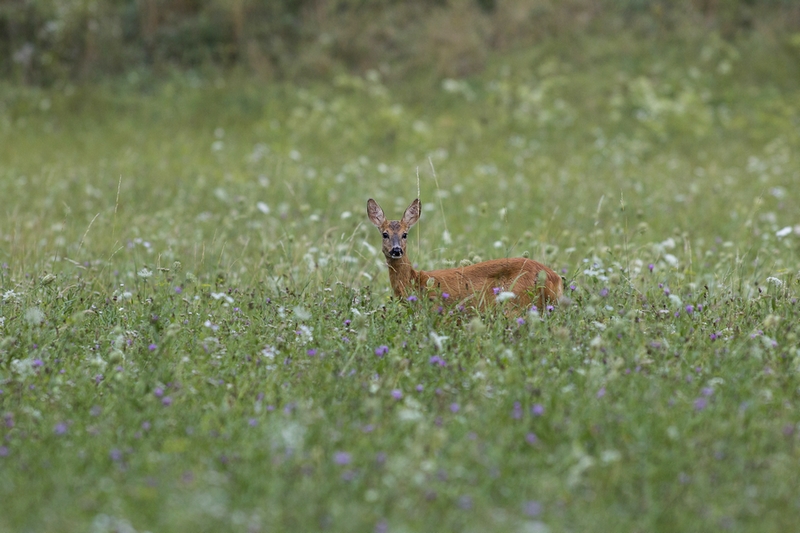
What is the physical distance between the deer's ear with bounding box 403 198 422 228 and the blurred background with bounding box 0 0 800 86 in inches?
492

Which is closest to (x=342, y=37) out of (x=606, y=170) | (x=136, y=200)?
(x=606, y=170)

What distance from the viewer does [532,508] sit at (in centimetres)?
284

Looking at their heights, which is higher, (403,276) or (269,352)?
(403,276)

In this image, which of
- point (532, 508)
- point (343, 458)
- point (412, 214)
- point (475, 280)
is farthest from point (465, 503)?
point (412, 214)

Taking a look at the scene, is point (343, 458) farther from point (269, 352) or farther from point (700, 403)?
point (700, 403)

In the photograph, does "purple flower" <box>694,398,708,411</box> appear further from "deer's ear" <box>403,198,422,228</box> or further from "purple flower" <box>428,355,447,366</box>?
"deer's ear" <box>403,198,422,228</box>

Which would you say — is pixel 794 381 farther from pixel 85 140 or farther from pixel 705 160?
pixel 85 140

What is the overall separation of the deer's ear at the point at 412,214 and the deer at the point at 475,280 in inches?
3.7

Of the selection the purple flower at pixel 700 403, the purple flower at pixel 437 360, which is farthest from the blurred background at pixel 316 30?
the purple flower at pixel 700 403

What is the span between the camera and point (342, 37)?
61.6 feet

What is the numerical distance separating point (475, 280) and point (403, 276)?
403mm

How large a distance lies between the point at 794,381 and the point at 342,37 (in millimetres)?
15919

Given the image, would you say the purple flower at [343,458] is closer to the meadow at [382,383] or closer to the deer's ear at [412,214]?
the meadow at [382,383]

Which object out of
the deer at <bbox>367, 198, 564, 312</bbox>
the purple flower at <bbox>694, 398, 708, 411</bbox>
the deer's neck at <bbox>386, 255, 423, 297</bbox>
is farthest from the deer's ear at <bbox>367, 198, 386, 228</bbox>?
the purple flower at <bbox>694, 398, 708, 411</bbox>
